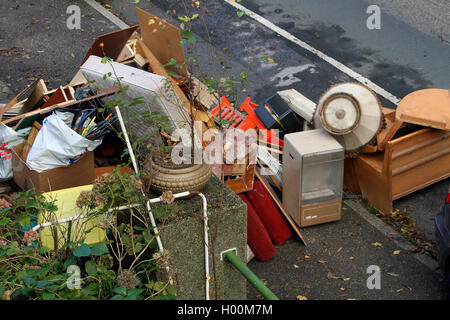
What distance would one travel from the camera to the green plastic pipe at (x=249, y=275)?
→ 272 centimetres

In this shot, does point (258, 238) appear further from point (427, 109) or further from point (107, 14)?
point (107, 14)

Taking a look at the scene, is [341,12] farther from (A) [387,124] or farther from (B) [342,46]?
(A) [387,124]

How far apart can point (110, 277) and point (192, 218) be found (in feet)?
2.18

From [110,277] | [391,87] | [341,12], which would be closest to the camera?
[110,277]

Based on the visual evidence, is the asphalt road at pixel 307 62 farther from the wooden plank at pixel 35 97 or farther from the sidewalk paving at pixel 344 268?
the wooden plank at pixel 35 97

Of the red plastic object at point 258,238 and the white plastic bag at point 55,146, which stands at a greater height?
the white plastic bag at point 55,146

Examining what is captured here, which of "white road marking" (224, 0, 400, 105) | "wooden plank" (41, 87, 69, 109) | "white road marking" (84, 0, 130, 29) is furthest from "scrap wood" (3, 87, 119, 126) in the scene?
"white road marking" (84, 0, 130, 29)

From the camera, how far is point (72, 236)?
3.64 meters

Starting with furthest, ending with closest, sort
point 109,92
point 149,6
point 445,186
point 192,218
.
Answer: point 149,6, point 445,186, point 109,92, point 192,218

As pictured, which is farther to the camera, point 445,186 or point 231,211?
point 445,186

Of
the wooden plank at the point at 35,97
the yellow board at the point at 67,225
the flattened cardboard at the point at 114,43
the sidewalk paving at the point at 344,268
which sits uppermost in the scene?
the flattened cardboard at the point at 114,43

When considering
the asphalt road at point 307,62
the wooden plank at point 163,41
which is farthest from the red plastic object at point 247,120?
the wooden plank at point 163,41

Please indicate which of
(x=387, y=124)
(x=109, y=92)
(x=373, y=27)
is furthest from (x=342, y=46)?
(x=109, y=92)

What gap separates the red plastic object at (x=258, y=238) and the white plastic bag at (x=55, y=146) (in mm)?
1702
